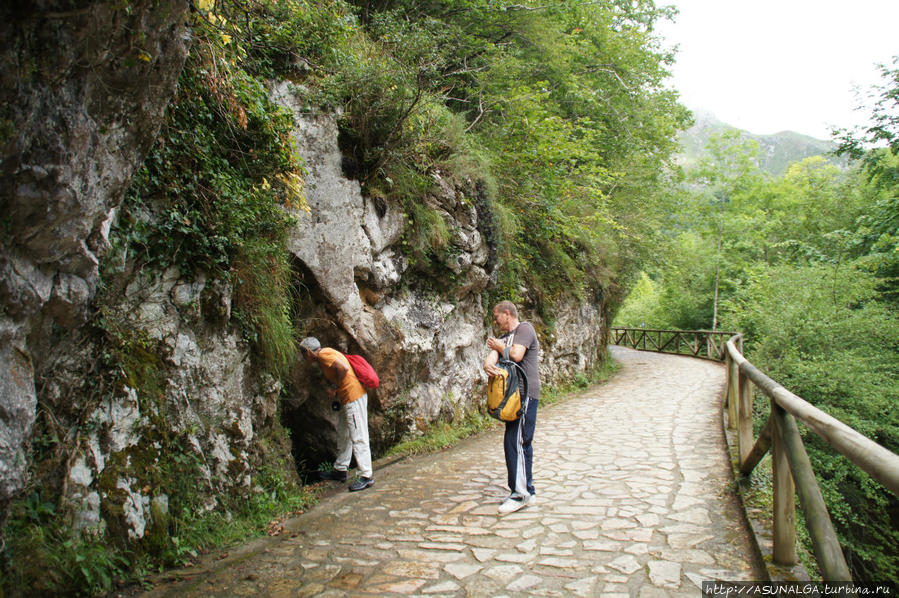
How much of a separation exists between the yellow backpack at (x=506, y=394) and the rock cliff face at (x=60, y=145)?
314cm

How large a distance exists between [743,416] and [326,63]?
21.9 ft

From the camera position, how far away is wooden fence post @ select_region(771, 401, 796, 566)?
129 inches

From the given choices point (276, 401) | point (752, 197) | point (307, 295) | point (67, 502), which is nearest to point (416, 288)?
point (307, 295)

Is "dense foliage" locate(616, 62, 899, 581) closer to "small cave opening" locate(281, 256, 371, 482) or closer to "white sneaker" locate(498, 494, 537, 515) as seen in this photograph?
"white sneaker" locate(498, 494, 537, 515)

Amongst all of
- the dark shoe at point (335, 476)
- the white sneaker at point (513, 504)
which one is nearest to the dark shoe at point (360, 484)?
the dark shoe at point (335, 476)

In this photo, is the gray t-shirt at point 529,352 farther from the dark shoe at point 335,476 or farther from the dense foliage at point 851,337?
the dense foliage at point 851,337

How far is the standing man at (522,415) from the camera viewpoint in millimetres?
4738

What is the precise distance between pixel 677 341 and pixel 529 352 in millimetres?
23832

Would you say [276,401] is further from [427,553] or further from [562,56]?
[562,56]

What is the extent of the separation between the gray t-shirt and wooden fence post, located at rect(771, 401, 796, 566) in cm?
193

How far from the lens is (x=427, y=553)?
12.8ft

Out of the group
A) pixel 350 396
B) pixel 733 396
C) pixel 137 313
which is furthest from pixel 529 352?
pixel 733 396

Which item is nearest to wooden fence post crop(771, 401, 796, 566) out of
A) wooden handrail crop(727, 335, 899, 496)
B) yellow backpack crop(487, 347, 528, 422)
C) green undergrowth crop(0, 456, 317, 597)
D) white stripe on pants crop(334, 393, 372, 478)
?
wooden handrail crop(727, 335, 899, 496)

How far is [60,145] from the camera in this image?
2.56 meters
